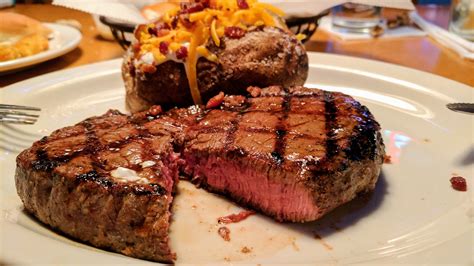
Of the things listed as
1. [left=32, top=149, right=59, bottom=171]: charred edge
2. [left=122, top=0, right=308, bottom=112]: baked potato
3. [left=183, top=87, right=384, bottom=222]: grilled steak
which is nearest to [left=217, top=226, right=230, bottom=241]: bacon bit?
[left=183, top=87, right=384, bottom=222]: grilled steak

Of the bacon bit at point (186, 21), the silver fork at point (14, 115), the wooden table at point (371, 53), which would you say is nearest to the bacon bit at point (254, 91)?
the bacon bit at point (186, 21)

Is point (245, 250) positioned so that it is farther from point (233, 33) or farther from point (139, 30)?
point (139, 30)

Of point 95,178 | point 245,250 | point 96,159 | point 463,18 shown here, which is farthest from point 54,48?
point 463,18

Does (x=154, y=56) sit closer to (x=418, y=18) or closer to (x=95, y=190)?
(x=95, y=190)

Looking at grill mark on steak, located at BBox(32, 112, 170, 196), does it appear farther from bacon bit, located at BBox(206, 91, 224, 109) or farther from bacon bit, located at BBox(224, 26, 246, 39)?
bacon bit, located at BBox(224, 26, 246, 39)

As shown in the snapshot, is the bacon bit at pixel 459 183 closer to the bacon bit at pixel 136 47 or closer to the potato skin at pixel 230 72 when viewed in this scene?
the potato skin at pixel 230 72

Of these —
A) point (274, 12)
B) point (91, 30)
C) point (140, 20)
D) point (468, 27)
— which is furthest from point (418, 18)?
point (91, 30)
